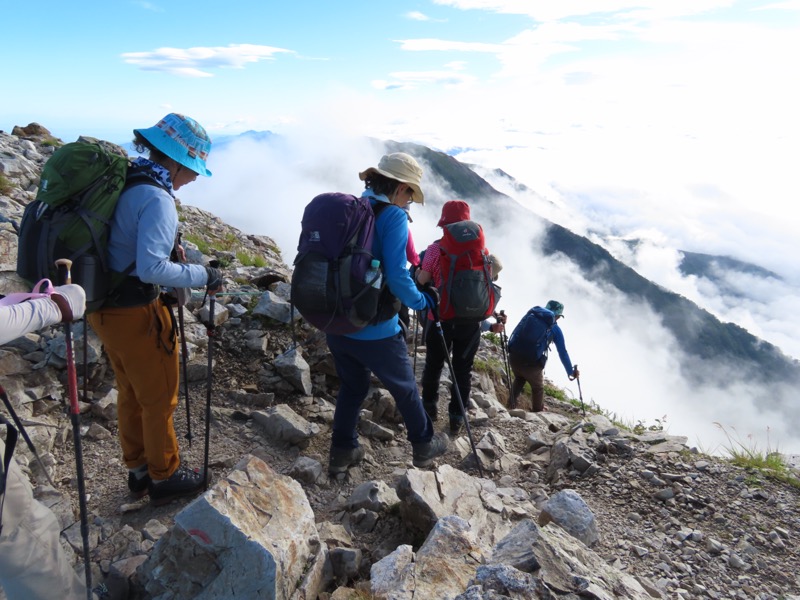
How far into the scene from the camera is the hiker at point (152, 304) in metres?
3.70

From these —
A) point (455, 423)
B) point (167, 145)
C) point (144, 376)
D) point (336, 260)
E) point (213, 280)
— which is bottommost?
point (455, 423)

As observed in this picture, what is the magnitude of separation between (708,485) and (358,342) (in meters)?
4.48

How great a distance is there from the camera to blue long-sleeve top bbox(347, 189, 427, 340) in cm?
455

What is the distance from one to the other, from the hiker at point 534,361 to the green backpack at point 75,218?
7660 millimetres

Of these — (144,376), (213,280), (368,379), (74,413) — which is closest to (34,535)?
(74,413)

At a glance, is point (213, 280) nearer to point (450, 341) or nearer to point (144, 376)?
point (144, 376)

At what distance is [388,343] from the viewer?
4879 millimetres

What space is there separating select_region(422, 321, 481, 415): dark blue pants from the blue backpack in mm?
3195

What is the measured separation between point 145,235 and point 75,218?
50cm

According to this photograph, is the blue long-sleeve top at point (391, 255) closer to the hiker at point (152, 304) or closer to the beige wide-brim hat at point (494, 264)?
the hiker at point (152, 304)

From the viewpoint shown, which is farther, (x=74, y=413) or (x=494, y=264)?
(x=494, y=264)

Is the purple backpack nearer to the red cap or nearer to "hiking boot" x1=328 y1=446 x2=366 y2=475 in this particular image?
"hiking boot" x1=328 y1=446 x2=366 y2=475

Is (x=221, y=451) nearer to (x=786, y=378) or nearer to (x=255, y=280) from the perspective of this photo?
(x=255, y=280)

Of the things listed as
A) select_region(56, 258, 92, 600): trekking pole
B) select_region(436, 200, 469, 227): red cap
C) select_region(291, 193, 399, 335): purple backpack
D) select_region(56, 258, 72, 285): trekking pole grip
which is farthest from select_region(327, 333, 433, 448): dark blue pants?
select_region(56, 258, 72, 285): trekking pole grip
